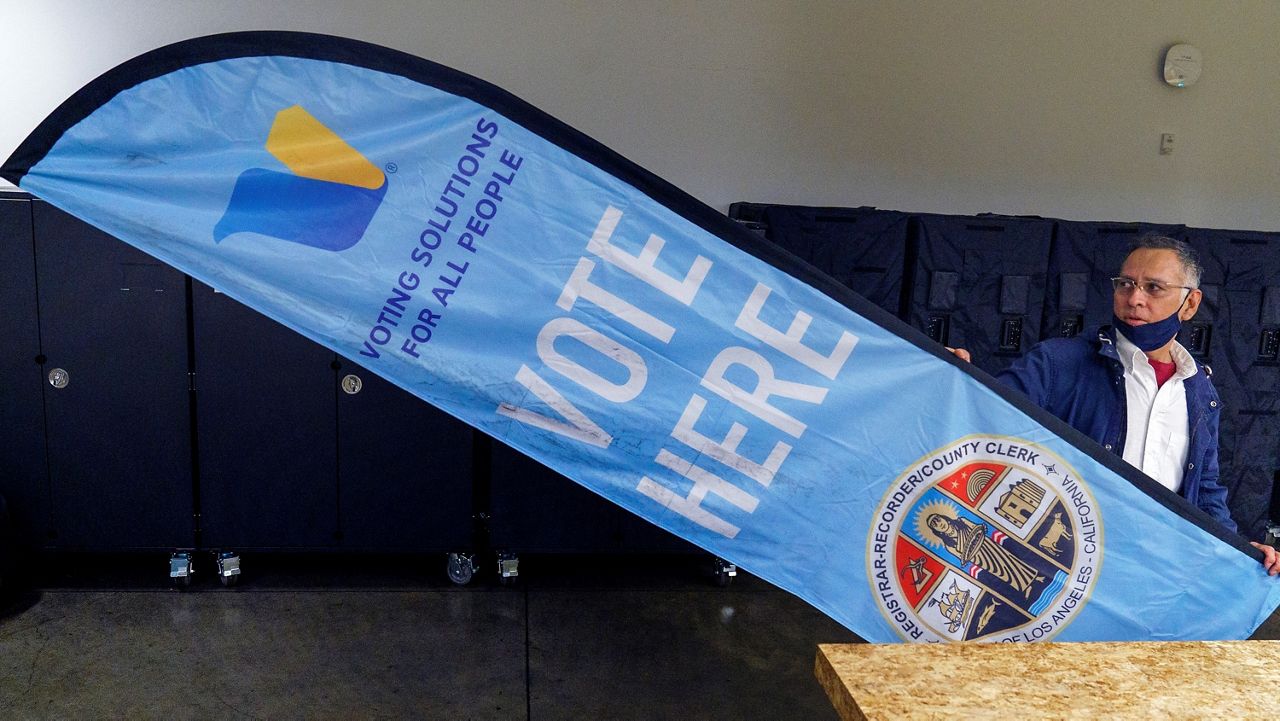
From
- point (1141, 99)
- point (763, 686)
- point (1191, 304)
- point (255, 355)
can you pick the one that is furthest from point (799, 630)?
point (1141, 99)

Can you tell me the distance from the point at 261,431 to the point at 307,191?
2.41m

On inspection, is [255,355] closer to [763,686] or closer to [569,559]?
[569,559]

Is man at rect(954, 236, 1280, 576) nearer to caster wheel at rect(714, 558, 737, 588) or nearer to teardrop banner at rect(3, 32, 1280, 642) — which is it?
teardrop banner at rect(3, 32, 1280, 642)

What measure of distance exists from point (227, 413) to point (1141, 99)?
16.6 feet

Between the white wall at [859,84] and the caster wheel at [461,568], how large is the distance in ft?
7.02

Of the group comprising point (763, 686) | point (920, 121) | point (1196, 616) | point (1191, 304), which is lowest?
point (763, 686)

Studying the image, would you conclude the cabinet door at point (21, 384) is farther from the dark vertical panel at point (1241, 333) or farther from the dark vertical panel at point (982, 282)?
the dark vertical panel at point (1241, 333)

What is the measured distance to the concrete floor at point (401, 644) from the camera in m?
3.03

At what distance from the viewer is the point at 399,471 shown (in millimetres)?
3990

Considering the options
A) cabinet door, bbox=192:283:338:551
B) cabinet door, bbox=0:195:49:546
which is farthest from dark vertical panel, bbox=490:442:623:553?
cabinet door, bbox=0:195:49:546

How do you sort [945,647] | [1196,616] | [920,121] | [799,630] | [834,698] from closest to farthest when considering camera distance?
1. [834,698]
2. [945,647]
3. [1196,616]
4. [799,630]
5. [920,121]

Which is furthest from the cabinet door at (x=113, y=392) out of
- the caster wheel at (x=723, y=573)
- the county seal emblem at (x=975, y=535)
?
the county seal emblem at (x=975, y=535)

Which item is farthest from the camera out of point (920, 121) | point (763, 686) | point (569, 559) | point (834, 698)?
point (920, 121)

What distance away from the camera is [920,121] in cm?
487
